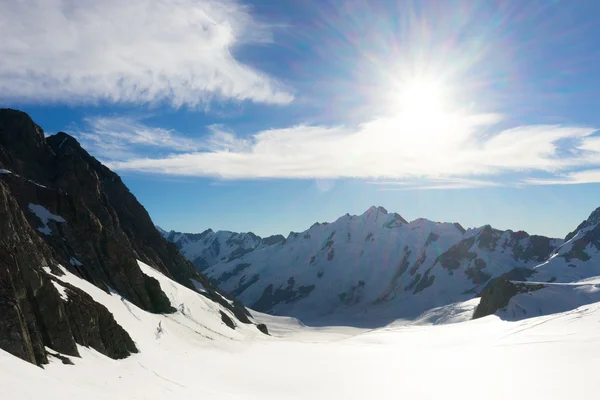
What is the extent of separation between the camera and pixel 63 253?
1725 inches

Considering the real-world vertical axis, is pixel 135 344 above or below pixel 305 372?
above

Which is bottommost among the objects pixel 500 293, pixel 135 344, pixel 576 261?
pixel 500 293

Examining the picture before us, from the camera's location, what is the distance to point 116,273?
4981 centimetres

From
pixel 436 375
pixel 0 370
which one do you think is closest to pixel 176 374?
pixel 0 370

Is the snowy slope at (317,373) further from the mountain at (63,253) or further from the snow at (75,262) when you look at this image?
the snow at (75,262)

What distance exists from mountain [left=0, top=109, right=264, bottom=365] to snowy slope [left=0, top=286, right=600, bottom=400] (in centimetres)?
240

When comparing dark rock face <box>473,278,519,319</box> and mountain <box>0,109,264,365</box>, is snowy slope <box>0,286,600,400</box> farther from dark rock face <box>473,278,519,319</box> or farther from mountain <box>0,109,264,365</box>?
dark rock face <box>473,278,519,319</box>

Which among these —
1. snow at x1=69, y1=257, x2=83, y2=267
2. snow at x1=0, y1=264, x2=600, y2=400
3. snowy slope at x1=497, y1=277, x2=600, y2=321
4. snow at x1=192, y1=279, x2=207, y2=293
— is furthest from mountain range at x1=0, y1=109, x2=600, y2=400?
snowy slope at x1=497, y1=277, x2=600, y2=321

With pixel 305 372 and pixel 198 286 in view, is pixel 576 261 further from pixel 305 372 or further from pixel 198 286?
pixel 305 372

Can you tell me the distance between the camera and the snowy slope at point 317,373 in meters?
17.3

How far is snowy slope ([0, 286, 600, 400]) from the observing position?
56.6ft

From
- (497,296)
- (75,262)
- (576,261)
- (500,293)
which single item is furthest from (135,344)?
(576,261)

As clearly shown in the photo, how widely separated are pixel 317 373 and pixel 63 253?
32012 mm

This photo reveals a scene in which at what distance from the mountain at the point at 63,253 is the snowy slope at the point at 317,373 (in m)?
2.40
